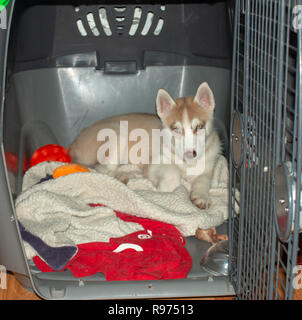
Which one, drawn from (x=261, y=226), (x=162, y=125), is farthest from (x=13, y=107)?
(x=261, y=226)

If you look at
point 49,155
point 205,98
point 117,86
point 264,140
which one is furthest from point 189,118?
point 264,140

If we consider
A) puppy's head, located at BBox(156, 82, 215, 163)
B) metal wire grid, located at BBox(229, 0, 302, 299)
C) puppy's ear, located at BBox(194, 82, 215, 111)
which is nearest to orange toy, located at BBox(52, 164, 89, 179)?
puppy's head, located at BBox(156, 82, 215, 163)

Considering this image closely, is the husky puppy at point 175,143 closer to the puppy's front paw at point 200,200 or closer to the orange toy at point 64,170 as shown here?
the puppy's front paw at point 200,200

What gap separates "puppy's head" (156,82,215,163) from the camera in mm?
2123

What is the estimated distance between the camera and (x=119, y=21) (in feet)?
7.77

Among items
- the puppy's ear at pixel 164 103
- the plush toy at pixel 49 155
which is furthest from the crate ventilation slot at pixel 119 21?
the plush toy at pixel 49 155

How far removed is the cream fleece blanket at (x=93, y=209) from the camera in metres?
1.71

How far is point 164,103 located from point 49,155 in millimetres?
665

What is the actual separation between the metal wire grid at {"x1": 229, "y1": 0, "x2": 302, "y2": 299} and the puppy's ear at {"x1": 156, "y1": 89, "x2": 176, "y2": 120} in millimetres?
775

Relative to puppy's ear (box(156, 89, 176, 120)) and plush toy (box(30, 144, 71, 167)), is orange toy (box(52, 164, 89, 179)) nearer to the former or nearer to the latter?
plush toy (box(30, 144, 71, 167))

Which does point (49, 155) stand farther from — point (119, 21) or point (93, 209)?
point (119, 21)

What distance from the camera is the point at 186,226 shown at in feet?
5.95

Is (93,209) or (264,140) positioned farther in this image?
(93,209)

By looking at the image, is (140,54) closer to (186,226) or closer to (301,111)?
(186,226)
